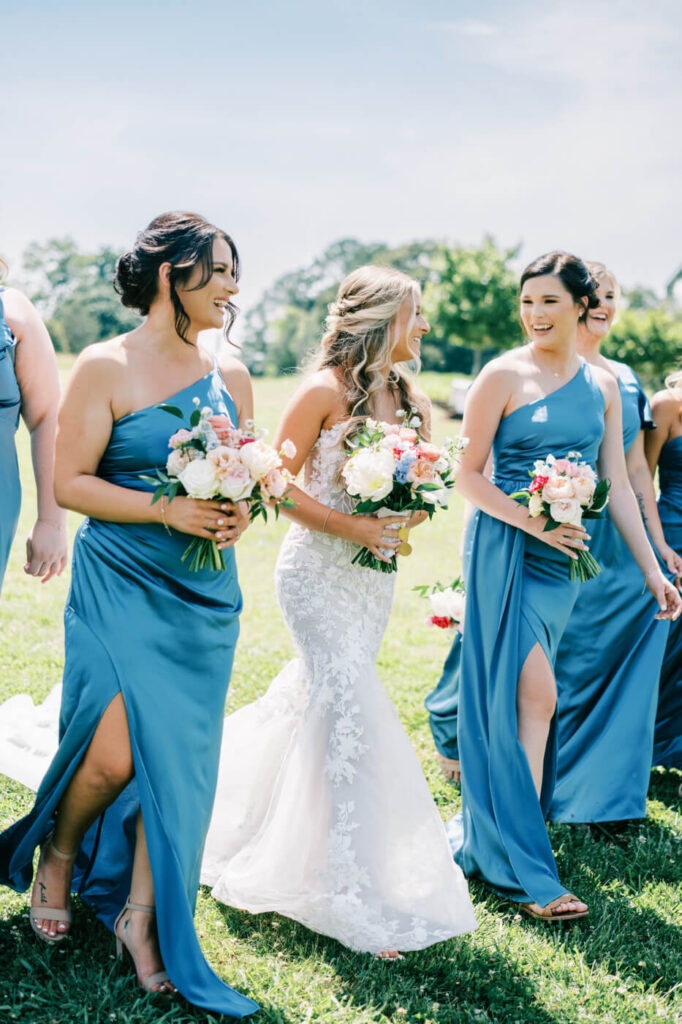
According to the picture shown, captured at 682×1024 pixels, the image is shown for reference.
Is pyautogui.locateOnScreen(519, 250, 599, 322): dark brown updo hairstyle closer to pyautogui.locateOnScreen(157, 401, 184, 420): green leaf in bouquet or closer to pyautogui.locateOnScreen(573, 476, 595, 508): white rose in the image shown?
pyautogui.locateOnScreen(573, 476, 595, 508): white rose

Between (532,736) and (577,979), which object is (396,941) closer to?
(577,979)

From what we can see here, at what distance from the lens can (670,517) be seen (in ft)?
21.6

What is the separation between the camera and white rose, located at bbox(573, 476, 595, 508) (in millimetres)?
4516

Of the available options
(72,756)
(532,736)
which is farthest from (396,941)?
(72,756)

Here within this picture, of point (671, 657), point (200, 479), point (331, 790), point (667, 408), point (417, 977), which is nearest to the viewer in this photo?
point (200, 479)

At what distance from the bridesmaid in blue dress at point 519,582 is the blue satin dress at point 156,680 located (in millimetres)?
1521

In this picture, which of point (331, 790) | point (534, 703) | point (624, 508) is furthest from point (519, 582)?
point (331, 790)

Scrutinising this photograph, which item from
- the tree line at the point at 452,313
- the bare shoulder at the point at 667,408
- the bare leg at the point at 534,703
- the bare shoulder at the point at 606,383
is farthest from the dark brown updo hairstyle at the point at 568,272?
A: the tree line at the point at 452,313

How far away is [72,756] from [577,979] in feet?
7.38

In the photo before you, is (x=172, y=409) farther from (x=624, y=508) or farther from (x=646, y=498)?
(x=646, y=498)

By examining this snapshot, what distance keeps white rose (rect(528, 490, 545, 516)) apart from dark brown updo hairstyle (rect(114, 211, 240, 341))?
1803mm

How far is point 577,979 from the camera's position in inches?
159

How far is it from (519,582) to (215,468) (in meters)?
2.00

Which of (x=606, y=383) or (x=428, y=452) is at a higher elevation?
(x=606, y=383)
